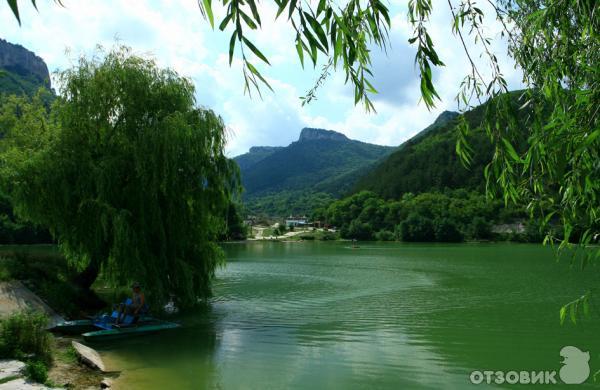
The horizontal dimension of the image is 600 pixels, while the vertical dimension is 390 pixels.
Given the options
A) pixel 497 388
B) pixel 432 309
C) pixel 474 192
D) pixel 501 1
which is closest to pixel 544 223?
pixel 501 1

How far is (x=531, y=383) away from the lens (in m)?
10.2

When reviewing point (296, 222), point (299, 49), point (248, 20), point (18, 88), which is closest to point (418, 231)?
point (296, 222)

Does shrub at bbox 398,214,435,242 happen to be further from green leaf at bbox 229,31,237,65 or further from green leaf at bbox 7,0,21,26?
green leaf at bbox 7,0,21,26

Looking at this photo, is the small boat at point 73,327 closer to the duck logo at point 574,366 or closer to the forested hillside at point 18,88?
the forested hillside at point 18,88

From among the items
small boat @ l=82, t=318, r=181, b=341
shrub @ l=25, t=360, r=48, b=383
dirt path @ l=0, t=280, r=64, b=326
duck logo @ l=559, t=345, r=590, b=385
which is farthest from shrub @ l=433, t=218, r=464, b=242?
shrub @ l=25, t=360, r=48, b=383

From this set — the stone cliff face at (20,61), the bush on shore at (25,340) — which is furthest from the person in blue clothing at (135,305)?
the stone cliff face at (20,61)

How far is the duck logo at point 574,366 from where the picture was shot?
10.6 m

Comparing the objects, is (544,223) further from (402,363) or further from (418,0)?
(402,363)

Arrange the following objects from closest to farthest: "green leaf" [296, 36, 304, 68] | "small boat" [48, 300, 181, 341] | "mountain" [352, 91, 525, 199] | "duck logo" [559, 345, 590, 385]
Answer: "green leaf" [296, 36, 304, 68] < "duck logo" [559, 345, 590, 385] < "small boat" [48, 300, 181, 341] < "mountain" [352, 91, 525, 199]

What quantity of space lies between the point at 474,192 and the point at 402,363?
13347cm

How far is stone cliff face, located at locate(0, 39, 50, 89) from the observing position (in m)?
170

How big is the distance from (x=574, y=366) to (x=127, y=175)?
47.8 ft

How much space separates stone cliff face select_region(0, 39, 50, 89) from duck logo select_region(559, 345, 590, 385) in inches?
7291

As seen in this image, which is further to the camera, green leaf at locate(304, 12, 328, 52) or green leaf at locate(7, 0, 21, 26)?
green leaf at locate(304, 12, 328, 52)
